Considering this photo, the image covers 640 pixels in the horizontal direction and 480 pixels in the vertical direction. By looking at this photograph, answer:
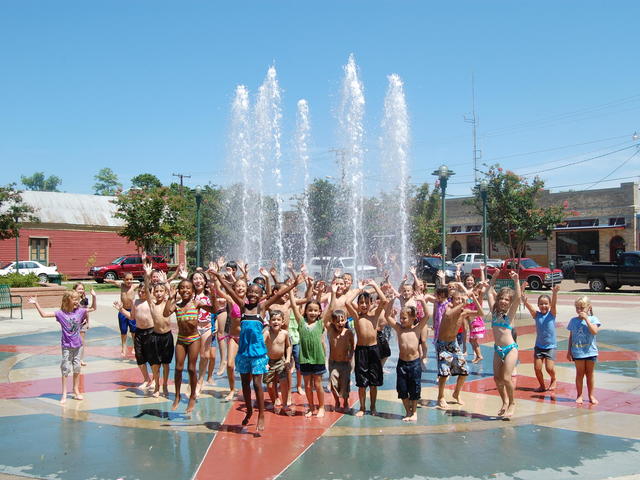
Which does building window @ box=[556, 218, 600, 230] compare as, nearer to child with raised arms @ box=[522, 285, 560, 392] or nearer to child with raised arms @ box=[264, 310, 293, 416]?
child with raised arms @ box=[522, 285, 560, 392]

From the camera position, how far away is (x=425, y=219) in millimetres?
39906

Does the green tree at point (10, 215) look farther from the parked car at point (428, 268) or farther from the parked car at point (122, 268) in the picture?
the parked car at point (428, 268)

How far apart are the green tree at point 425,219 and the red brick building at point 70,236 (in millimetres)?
18490

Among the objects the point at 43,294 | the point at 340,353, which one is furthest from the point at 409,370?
the point at 43,294

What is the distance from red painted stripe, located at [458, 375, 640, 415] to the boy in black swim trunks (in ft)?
6.43

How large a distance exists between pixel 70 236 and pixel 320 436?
41.0 m

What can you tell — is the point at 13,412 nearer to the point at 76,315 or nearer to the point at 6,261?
the point at 76,315

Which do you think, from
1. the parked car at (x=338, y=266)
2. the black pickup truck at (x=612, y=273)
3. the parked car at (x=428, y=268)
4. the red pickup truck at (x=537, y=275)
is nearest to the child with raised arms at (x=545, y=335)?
the parked car at (x=338, y=266)

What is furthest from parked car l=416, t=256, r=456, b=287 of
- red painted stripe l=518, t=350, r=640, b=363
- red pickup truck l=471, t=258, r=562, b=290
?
red painted stripe l=518, t=350, r=640, b=363

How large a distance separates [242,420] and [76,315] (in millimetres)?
2740

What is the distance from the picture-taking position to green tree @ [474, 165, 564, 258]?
34125 mm

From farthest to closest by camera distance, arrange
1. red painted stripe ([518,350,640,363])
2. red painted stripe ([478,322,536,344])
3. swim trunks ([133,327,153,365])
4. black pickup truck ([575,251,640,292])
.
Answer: black pickup truck ([575,251,640,292]), red painted stripe ([478,322,536,344]), red painted stripe ([518,350,640,363]), swim trunks ([133,327,153,365])

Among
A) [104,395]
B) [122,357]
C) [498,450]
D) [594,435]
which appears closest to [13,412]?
[104,395]

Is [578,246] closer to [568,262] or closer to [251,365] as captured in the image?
[568,262]
